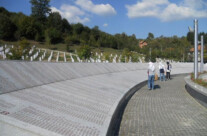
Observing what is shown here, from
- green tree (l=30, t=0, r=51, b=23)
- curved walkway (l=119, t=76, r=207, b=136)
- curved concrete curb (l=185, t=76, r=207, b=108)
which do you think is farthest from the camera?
green tree (l=30, t=0, r=51, b=23)

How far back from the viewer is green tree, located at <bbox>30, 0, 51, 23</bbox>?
103 m

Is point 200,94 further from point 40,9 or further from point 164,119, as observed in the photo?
point 40,9

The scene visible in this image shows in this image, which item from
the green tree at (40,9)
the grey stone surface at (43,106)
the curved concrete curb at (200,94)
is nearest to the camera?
the grey stone surface at (43,106)

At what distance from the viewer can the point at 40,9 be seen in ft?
344

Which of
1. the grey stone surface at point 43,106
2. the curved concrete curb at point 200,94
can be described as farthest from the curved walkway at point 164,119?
the grey stone surface at point 43,106

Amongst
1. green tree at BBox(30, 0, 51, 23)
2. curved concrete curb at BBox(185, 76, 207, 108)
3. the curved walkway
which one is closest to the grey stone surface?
the curved walkway

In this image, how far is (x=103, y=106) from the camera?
261 inches

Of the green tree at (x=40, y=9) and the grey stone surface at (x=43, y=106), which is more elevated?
the green tree at (x=40, y=9)

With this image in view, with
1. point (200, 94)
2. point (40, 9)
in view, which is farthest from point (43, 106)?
point (40, 9)

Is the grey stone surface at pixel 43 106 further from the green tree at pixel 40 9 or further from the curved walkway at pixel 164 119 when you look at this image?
the green tree at pixel 40 9

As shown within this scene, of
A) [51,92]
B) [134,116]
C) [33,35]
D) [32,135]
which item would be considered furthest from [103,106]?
[33,35]

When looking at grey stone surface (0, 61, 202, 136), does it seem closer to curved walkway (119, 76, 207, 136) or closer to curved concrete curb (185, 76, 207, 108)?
curved walkway (119, 76, 207, 136)

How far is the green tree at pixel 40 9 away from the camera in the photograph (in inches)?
4063

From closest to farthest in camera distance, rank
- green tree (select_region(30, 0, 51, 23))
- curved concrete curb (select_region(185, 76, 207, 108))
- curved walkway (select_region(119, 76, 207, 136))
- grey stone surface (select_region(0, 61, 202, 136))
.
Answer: grey stone surface (select_region(0, 61, 202, 136)) < curved walkway (select_region(119, 76, 207, 136)) < curved concrete curb (select_region(185, 76, 207, 108)) < green tree (select_region(30, 0, 51, 23))
